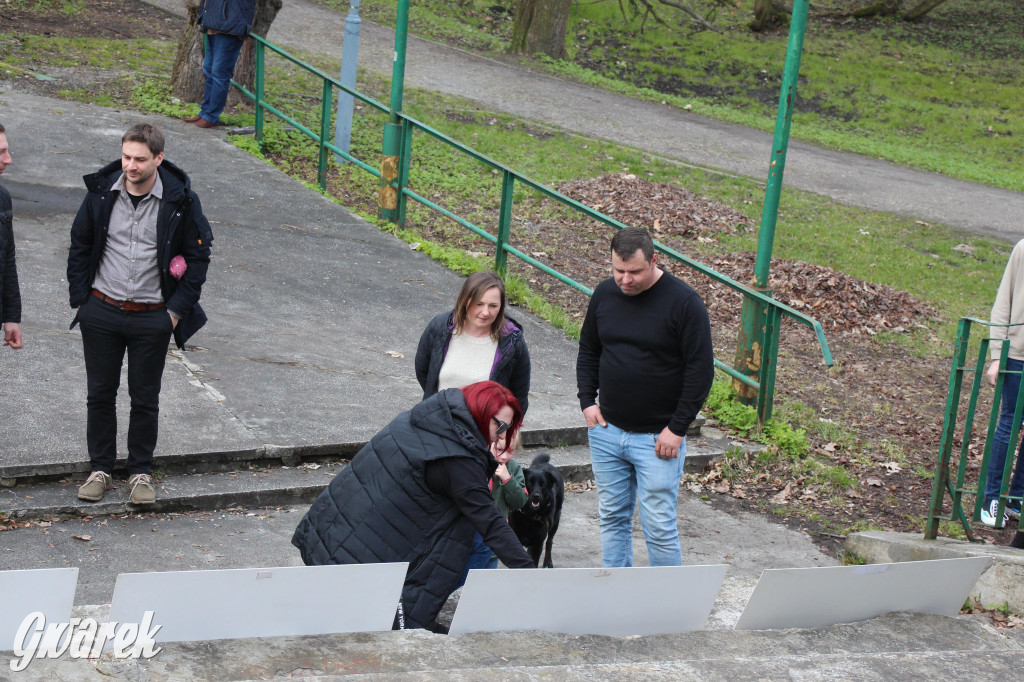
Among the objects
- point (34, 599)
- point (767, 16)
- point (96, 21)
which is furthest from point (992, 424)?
point (767, 16)

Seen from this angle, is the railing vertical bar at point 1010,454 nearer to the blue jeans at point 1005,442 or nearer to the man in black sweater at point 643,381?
the blue jeans at point 1005,442

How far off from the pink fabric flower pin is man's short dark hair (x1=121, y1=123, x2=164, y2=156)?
0.53 meters

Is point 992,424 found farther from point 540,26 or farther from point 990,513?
point 540,26

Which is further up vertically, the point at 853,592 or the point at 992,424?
the point at 992,424

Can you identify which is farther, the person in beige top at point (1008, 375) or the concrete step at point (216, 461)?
the person in beige top at point (1008, 375)

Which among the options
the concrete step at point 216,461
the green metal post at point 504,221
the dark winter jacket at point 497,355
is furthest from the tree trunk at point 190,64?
the dark winter jacket at point 497,355

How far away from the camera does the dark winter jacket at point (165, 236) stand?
16.8 feet

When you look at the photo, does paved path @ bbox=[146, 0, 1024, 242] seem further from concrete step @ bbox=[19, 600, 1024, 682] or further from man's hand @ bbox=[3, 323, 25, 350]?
concrete step @ bbox=[19, 600, 1024, 682]

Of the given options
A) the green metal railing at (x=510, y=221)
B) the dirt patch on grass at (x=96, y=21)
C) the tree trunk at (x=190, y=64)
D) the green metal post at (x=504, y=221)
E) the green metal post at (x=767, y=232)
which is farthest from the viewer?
the dirt patch on grass at (x=96, y=21)

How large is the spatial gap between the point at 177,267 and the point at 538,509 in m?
2.12

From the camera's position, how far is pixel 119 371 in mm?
5352

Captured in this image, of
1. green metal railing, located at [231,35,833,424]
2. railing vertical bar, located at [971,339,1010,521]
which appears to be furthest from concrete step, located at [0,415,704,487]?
railing vertical bar, located at [971,339,1010,521]

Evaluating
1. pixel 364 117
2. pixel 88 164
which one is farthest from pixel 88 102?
pixel 364 117

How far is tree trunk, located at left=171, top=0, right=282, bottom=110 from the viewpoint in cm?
1261
